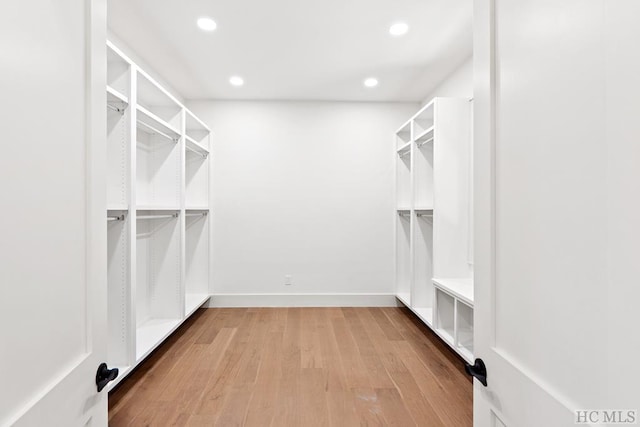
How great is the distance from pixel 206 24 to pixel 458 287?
281 centimetres

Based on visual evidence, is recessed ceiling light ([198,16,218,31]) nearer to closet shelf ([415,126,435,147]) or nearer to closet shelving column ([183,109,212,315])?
closet shelving column ([183,109,212,315])

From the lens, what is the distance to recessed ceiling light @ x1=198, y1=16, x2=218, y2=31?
8.03ft

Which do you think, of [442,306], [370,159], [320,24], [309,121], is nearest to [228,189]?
[309,121]

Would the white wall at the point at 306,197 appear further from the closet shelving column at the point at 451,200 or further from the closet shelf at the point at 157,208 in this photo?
the closet shelving column at the point at 451,200

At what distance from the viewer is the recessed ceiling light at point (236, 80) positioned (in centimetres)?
353

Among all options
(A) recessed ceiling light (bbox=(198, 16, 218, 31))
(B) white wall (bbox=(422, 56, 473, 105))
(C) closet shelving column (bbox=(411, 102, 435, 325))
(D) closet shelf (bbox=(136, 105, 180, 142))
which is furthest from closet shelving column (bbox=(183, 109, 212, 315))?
(B) white wall (bbox=(422, 56, 473, 105))

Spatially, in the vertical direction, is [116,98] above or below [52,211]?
above

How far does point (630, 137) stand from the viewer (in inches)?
18.7

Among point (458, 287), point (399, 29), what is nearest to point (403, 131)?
point (399, 29)

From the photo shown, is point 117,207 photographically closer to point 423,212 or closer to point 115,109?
point 115,109

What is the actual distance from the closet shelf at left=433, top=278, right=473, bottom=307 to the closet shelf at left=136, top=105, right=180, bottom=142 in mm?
2598

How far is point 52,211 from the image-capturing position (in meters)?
0.68

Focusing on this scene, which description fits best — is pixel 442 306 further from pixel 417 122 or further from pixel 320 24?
pixel 320 24

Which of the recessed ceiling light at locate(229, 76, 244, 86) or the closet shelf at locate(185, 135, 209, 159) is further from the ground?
the recessed ceiling light at locate(229, 76, 244, 86)
